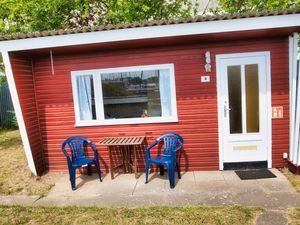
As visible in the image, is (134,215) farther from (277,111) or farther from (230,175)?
(277,111)

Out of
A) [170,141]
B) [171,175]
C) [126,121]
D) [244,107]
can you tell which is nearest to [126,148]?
[126,121]

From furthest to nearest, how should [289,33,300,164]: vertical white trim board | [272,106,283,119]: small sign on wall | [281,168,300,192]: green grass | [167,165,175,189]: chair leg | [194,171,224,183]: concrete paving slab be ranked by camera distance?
1. [272,106,283,119]: small sign on wall
2. [194,171,224,183]: concrete paving slab
3. [289,33,300,164]: vertical white trim board
4. [167,165,175,189]: chair leg
5. [281,168,300,192]: green grass

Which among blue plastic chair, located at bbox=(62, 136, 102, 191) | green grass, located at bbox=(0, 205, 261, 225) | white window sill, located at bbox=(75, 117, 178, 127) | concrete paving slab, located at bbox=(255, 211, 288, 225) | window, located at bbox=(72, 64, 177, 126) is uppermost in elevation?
window, located at bbox=(72, 64, 177, 126)

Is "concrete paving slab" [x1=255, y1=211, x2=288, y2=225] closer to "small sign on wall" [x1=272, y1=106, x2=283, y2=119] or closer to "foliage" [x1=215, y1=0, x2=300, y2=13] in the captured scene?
"small sign on wall" [x1=272, y1=106, x2=283, y2=119]

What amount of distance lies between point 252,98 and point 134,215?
326 centimetres

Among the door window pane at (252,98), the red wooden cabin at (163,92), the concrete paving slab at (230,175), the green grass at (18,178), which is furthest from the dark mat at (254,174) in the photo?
the green grass at (18,178)

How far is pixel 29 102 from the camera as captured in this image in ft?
18.2

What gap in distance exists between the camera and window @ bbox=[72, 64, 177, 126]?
5.46 m

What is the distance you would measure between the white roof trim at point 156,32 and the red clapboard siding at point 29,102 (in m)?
0.50

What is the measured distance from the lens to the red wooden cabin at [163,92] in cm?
504

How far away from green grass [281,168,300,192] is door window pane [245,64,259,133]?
37.6 inches

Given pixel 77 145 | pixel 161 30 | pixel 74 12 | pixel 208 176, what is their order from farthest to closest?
pixel 74 12
pixel 77 145
pixel 208 176
pixel 161 30

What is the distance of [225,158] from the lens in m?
5.45

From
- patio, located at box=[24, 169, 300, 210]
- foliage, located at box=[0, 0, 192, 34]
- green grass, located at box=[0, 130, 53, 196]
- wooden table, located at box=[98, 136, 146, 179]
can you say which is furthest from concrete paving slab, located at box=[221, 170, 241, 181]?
foliage, located at box=[0, 0, 192, 34]
